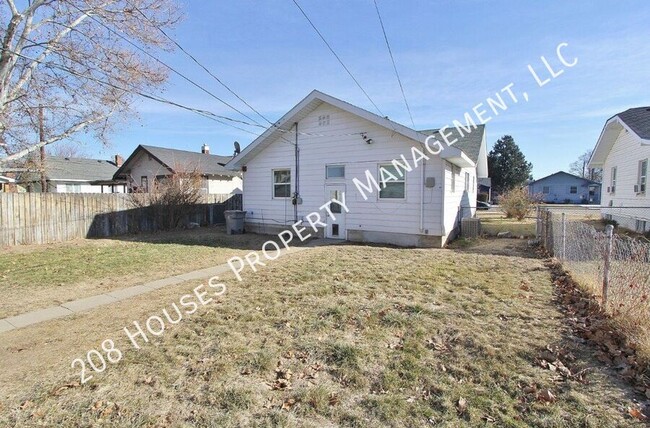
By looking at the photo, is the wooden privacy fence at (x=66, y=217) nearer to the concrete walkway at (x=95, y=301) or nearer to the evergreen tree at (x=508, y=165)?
the concrete walkway at (x=95, y=301)

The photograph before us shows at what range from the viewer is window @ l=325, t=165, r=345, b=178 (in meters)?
12.5

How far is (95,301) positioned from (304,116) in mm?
9499

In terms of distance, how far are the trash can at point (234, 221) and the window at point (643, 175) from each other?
16.2m

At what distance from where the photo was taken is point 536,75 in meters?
9.39

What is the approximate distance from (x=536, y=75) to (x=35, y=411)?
11.8 meters

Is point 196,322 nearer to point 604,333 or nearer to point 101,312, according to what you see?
point 101,312

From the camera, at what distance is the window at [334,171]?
1251 cm

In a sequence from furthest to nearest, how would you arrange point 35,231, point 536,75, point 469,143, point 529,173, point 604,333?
point 529,173 < point 469,143 < point 35,231 < point 536,75 < point 604,333

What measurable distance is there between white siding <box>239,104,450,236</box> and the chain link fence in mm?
4203

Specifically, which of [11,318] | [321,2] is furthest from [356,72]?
[11,318]

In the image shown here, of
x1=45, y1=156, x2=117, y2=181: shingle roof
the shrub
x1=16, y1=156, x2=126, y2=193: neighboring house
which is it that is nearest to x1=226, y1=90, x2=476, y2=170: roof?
the shrub

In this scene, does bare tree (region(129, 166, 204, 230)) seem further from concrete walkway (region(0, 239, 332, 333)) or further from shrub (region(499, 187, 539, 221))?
shrub (region(499, 187, 539, 221))

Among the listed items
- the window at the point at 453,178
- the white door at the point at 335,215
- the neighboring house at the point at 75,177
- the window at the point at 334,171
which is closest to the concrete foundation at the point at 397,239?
the white door at the point at 335,215

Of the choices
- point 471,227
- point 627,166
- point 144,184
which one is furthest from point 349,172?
point 144,184
